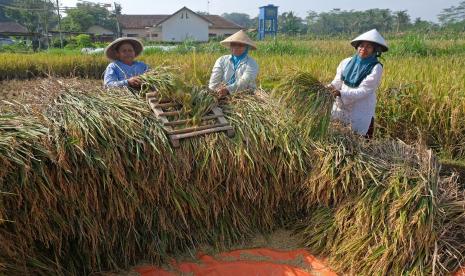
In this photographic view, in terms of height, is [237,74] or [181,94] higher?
[237,74]

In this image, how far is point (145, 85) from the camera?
329 centimetres

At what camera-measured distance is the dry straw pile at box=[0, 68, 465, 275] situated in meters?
2.37

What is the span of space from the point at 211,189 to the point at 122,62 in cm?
165

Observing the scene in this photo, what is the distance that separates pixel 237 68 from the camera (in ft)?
12.5

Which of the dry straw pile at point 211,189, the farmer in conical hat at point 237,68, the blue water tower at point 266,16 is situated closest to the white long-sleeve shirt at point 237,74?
the farmer in conical hat at point 237,68

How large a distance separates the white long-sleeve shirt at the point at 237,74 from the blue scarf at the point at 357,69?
84 centimetres

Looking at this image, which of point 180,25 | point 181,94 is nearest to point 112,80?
point 181,94

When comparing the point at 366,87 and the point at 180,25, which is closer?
the point at 366,87

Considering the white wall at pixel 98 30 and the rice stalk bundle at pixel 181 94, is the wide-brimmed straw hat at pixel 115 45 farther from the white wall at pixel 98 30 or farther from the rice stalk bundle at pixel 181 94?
the white wall at pixel 98 30

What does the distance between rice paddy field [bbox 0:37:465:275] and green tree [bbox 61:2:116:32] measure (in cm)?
4333

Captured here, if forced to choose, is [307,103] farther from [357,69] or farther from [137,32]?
[137,32]

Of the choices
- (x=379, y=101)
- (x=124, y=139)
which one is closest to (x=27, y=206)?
(x=124, y=139)

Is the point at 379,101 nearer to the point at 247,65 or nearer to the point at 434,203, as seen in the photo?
the point at 247,65

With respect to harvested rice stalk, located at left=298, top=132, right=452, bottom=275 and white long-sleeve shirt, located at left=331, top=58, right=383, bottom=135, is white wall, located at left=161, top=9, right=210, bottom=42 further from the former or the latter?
harvested rice stalk, located at left=298, top=132, right=452, bottom=275
